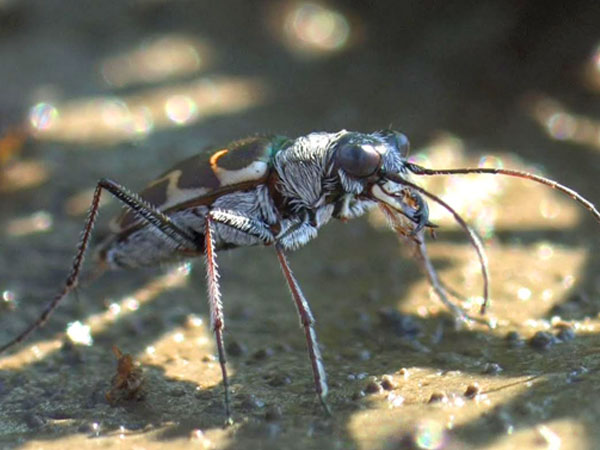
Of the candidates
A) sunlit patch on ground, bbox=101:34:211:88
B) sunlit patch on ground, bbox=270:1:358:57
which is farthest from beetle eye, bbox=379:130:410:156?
sunlit patch on ground, bbox=270:1:358:57

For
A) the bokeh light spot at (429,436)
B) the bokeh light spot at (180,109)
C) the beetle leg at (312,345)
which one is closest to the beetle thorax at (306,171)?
the beetle leg at (312,345)

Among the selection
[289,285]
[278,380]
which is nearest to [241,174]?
[289,285]

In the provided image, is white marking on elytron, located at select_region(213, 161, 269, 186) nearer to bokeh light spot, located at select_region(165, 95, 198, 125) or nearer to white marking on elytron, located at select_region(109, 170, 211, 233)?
white marking on elytron, located at select_region(109, 170, 211, 233)

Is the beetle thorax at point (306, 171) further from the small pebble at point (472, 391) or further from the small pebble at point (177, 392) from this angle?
the small pebble at point (472, 391)

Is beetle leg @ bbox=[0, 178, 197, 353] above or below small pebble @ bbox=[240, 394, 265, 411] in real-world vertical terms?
above

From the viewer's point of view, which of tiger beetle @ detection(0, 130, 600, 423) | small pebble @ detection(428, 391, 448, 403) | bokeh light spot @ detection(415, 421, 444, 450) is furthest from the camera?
tiger beetle @ detection(0, 130, 600, 423)

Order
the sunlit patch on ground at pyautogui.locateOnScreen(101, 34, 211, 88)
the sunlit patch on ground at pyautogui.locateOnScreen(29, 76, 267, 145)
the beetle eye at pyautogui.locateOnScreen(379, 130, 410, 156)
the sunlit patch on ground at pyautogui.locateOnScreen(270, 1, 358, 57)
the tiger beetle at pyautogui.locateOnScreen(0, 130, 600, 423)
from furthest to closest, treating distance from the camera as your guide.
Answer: the sunlit patch on ground at pyautogui.locateOnScreen(270, 1, 358, 57)
the sunlit patch on ground at pyautogui.locateOnScreen(101, 34, 211, 88)
the sunlit patch on ground at pyautogui.locateOnScreen(29, 76, 267, 145)
the beetle eye at pyautogui.locateOnScreen(379, 130, 410, 156)
the tiger beetle at pyautogui.locateOnScreen(0, 130, 600, 423)

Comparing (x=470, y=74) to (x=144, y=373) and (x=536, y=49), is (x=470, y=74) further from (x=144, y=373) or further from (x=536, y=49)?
(x=144, y=373)
